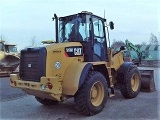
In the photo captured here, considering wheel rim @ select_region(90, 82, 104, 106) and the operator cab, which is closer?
wheel rim @ select_region(90, 82, 104, 106)

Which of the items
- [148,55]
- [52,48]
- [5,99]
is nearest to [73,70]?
[52,48]

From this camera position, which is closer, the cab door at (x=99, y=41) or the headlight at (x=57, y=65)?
the headlight at (x=57, y=65)

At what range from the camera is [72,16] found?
682 cm

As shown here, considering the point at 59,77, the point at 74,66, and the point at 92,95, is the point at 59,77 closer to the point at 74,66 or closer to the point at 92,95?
the point at 74,66

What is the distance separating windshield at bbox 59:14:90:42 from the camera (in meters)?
6.51

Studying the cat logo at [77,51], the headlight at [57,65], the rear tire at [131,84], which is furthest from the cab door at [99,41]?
the headlight at [57,65]

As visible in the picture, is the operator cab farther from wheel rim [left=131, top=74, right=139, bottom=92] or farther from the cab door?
wheel rim [left=131, top=74, right=139, bottom=92]

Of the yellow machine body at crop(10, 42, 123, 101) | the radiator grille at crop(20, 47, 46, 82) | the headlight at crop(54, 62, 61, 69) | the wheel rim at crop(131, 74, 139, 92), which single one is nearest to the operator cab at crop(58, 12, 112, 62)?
the yellow machine body at crop(10, 42, 123, 101)

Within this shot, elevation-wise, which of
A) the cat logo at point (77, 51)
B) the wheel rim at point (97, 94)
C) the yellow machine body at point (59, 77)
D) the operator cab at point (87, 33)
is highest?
the operator cab at point (87, 33)

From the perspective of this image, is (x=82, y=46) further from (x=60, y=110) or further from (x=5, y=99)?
(x=5, y=99)

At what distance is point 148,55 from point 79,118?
28420 millimetres

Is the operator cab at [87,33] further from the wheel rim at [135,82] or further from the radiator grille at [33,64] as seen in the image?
the wheel rim at [135,82]

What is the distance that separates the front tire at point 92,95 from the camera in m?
5.68

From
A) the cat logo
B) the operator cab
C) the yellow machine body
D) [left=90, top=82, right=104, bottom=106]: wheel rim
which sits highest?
the operator cab
